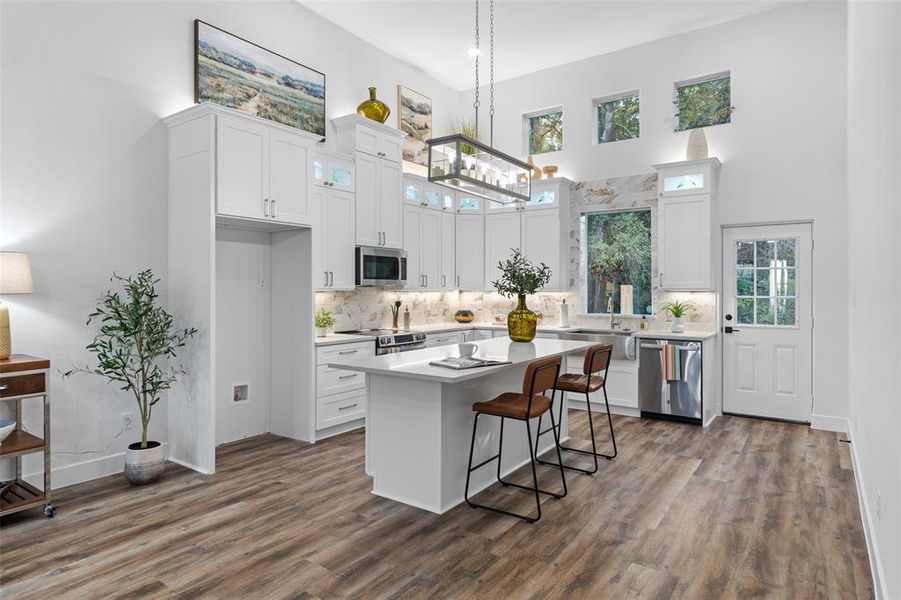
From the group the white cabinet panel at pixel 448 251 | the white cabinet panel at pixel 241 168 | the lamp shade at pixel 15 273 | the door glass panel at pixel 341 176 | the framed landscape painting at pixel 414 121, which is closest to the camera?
the lamp shade at pixel 15 273

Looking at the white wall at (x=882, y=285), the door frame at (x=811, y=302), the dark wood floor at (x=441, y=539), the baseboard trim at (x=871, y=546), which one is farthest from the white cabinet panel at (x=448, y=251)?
the baseboard trim at (x=871, y=546)

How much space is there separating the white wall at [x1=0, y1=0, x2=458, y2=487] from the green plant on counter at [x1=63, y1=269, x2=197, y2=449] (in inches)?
4.2

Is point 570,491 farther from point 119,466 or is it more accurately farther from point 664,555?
point 119,466

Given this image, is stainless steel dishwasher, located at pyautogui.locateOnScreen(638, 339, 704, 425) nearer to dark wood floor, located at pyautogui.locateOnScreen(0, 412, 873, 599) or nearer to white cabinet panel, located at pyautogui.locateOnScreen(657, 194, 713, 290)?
white cabinet panel, located at pyautogui.locateOnScreen(657, 194, 713, 290)

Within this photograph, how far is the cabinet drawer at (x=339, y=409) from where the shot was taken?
194 inches

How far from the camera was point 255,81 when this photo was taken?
5.00 metres

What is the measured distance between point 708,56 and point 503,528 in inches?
225

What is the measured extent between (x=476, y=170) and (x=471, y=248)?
10.9 feet

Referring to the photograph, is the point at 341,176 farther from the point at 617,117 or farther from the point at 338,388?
the point at 617,117

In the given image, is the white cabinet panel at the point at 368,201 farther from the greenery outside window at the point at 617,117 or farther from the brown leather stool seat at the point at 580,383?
the greenery outside window at the point at 617,117

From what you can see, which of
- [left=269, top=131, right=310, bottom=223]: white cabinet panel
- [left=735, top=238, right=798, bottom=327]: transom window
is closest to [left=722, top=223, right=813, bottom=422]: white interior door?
[left=735, top=238, right=798, bottom=327]: transom window

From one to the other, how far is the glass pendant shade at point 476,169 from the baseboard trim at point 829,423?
12.5 ft

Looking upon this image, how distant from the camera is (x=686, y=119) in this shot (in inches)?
249

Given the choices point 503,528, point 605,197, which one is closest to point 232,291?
point 503,528
